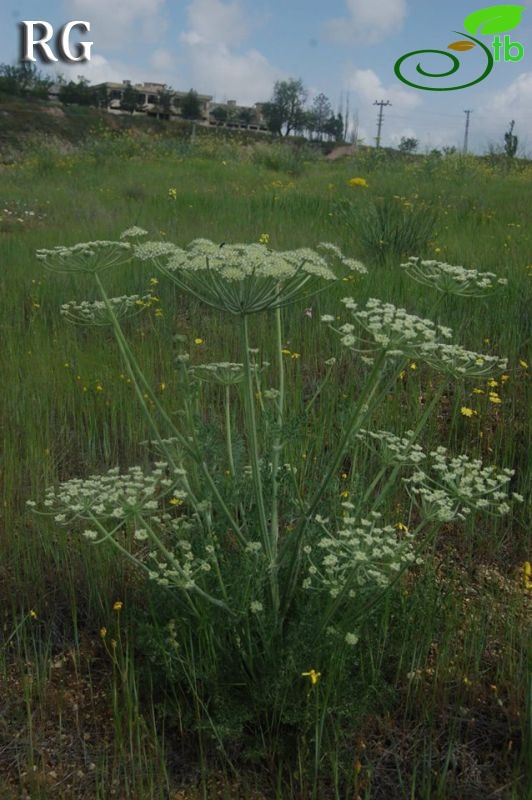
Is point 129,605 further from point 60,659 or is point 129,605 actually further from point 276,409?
point 276,409

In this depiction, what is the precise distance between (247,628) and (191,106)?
52153 mm

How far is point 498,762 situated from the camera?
6.64 feet

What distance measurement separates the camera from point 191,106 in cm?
4988

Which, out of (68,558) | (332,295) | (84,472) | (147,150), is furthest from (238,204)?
(147,150)

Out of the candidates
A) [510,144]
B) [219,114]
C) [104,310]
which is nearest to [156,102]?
[219,114]

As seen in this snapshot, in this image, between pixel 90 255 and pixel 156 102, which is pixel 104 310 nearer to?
pixel 90 255

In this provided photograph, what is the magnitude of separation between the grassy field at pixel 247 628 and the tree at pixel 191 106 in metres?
48.1

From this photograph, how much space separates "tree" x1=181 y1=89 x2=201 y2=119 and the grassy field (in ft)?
158

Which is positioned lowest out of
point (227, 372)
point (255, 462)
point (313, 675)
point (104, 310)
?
point (313, 675)

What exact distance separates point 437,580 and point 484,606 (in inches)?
9.7

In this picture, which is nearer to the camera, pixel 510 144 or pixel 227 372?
pixel 227 372

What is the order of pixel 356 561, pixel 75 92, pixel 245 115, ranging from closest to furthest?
pixel 356 561, pixel 75 92, pixel 245 115

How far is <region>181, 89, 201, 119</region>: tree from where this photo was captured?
49688 millimetres

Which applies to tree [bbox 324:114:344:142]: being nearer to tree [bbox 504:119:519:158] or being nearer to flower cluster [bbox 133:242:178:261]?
tree [bbox 504:119:519:158]
